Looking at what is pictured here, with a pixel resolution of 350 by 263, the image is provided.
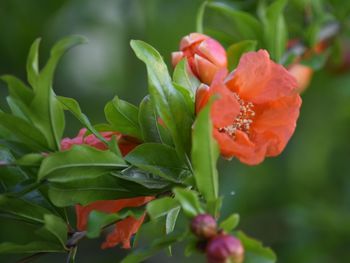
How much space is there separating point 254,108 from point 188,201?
13.4 inches

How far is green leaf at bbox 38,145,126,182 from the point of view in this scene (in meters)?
1.17

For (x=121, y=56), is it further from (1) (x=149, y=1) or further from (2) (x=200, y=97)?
(2) (x=200, y=97)

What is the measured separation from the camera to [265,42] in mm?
1777

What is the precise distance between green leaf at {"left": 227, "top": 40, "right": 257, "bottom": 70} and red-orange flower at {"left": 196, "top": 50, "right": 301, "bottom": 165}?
0.21m

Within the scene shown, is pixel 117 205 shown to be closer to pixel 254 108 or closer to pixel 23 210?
pixel 23 210

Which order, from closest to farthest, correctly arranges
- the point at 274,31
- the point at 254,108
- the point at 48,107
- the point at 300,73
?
the point at 48,107 < the point at 254,108 < the point at 274,31 < the point at 300,73

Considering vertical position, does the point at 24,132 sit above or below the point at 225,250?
above

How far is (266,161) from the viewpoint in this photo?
3287mm

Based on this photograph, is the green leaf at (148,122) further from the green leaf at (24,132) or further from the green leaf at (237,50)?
the green leaf at (237,50)

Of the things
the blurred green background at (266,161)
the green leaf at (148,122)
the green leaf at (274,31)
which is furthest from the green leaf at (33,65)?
the blurred green background at (266,161)

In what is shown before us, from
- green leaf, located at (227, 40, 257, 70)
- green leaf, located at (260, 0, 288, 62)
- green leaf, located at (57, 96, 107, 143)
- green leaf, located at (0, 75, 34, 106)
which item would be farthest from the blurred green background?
green leaf, located at (0, 75, 34, 106)

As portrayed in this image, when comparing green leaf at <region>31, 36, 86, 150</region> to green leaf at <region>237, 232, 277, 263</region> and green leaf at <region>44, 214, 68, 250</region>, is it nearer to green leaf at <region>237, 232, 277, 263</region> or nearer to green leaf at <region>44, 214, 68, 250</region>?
green leaf at <region>44, 214, 68, 250</region>

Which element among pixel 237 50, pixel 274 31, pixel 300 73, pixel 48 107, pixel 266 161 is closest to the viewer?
pixel 48 107

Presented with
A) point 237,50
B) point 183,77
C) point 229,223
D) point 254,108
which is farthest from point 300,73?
point 229,223
